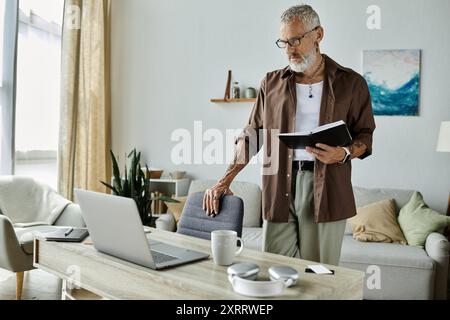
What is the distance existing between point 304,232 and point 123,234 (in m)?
0.75

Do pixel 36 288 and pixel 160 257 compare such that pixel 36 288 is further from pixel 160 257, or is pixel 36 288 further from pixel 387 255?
pixel 387 255

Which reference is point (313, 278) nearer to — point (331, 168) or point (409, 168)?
point (331, 168)

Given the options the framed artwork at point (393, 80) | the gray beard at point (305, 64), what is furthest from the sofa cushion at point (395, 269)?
the gray beard at point (305, 64)

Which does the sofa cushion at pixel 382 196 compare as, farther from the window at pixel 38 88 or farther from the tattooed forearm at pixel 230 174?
the window at pixel 38 88

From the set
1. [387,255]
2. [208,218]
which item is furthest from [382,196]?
[208,218]

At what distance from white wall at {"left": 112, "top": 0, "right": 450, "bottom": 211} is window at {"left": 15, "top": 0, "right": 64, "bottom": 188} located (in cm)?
77

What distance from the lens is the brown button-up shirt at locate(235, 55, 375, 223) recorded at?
1.73 meters

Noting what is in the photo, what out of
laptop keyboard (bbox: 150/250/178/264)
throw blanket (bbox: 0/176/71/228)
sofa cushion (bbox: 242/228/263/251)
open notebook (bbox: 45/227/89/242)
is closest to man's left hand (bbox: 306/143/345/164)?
laptop keyboard (bbox: 150/250/178/264)

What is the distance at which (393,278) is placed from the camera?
2.93 metres

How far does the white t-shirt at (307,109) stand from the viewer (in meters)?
1.79

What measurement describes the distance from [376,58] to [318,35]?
2.19 metres

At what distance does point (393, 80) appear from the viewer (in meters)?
3.69

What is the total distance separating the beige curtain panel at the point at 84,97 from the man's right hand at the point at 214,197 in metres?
2.66
